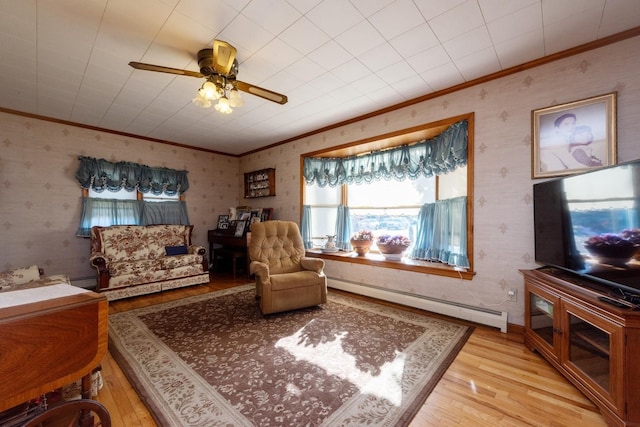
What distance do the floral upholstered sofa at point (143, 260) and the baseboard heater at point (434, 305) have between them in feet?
7.84

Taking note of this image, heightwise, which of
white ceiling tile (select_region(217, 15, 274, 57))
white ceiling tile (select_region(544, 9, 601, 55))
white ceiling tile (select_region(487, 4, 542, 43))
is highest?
white ceiling tile (select_region(217, 15, 274, 57))

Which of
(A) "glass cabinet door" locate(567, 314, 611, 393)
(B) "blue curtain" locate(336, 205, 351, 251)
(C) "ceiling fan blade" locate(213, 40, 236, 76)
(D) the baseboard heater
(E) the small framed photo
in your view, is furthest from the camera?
(E) the small framed photo

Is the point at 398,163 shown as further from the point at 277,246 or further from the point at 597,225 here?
the point at 597,225

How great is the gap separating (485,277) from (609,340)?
3.90ft

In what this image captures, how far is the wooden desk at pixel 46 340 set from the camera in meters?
0.92

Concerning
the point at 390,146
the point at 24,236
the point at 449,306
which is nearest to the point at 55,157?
the point at 24,236

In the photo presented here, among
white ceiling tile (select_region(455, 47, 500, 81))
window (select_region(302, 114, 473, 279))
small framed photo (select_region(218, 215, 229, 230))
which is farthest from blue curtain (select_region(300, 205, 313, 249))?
white ceiling tile (select_region(455, 47, 500, 81))

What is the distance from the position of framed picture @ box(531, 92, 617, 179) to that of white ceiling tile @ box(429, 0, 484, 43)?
104 cm

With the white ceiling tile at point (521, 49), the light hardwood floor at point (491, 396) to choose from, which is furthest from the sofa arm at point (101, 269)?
the white ceiling tile at point (521, 49)

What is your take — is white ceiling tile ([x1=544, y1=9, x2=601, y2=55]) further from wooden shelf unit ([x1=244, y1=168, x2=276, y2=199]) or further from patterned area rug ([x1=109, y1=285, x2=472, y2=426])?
wooden shelf unit ([x1=244, y1=168, x2=276, y2=199])

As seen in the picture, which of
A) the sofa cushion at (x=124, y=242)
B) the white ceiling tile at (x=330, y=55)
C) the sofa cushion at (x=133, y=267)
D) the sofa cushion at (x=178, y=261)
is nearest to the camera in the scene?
the white ceiling tile at (x=330, y=55)

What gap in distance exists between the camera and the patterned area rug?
1.45m

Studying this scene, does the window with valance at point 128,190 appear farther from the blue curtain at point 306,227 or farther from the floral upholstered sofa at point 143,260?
the blue curtain at point 306,227

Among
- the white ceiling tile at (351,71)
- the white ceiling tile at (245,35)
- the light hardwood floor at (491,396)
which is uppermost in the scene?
the white ceiling tile at (351,71)
